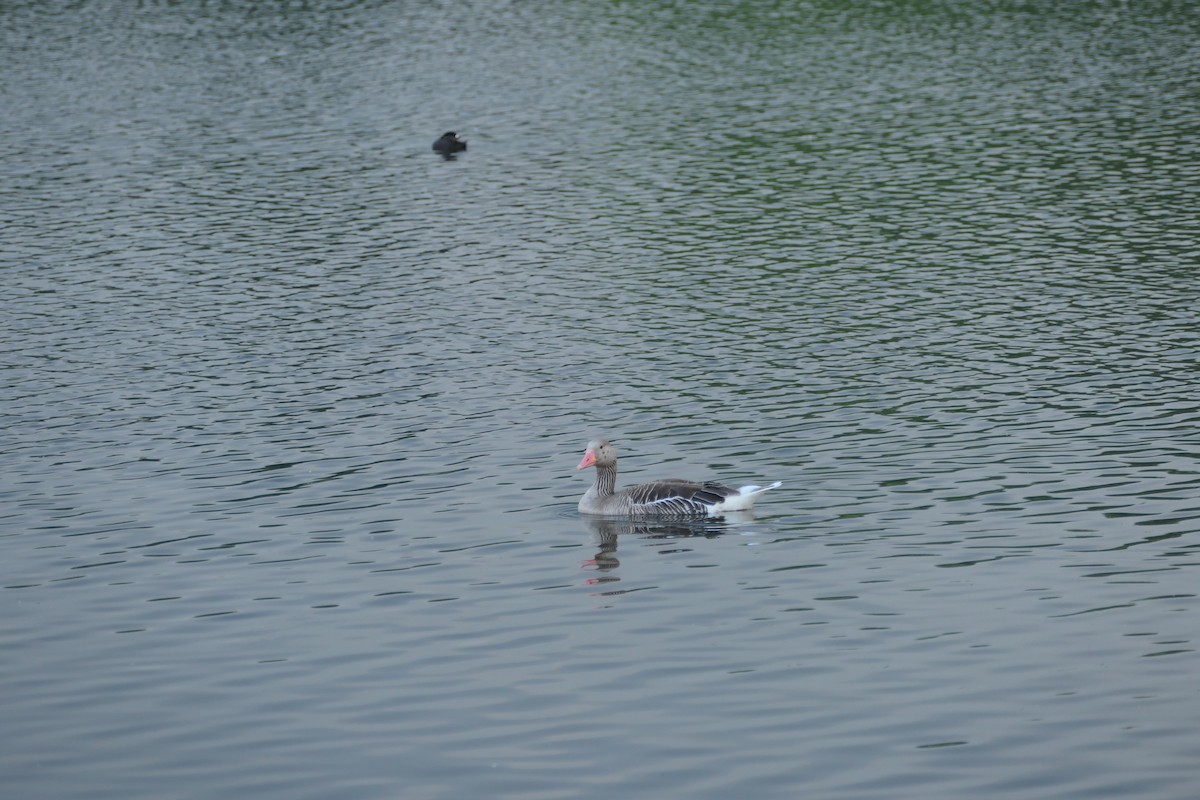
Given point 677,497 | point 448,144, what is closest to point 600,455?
point 677,497

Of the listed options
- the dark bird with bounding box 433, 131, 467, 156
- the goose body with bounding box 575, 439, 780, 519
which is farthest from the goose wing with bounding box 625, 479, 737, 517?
the dark bird with bounding box 433, 131, 467, 156

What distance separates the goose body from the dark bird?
36.4m

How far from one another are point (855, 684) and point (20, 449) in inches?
734

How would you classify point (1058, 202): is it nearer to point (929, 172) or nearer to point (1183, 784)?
point (929, 172)

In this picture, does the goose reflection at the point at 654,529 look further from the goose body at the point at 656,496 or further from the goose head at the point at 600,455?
the goose head at the point at 600,455

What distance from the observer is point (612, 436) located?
3228 cm

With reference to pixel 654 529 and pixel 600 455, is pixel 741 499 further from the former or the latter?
pixel 600 455

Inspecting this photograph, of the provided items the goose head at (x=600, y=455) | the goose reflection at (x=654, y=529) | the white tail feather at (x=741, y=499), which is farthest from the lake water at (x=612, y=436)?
the goose head at (x=600, y=455)

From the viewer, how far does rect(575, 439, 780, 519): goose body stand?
26.5m

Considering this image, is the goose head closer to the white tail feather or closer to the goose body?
the goose body

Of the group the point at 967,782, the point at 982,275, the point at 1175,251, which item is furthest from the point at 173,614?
the point at 1175,251

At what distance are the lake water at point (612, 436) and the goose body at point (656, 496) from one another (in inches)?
15.7

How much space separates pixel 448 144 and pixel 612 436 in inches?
1288

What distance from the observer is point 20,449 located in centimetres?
3212
